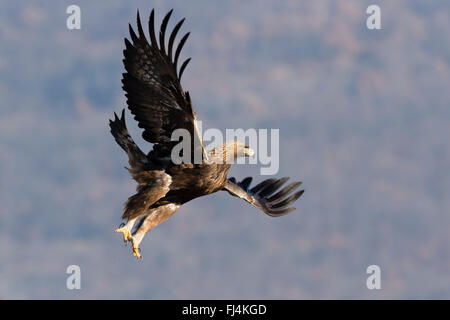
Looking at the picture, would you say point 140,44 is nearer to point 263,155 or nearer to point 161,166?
point 161,166

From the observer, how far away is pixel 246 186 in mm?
22250

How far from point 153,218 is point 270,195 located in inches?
170

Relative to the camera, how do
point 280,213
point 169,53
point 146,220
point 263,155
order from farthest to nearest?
point 280,213, point 263,155, point 146,220, point 169,53

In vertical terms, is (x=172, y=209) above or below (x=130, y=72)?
below

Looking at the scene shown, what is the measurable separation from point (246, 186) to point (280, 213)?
3.02 feet

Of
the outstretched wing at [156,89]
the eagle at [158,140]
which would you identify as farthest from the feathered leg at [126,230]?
the outstretched wing at [156,89]

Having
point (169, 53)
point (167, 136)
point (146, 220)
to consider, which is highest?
point (169, 53)

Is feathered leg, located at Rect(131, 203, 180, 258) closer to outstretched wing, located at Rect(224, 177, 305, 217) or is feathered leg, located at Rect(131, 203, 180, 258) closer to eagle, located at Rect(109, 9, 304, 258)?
eagle, located at Rect(109, 9, 304, 258)

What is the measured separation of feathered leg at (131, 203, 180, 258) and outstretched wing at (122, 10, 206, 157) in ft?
3.72

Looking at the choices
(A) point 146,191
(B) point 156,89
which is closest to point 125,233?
(A) point 146,191

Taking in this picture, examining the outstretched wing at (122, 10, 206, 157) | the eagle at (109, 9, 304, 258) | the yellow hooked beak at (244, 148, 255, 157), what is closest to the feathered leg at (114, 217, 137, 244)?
the eagle at (109, 9, 304, 258)

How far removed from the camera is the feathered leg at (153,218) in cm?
1849

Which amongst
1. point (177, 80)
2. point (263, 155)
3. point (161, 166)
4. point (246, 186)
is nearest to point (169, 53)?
point (177, 80)

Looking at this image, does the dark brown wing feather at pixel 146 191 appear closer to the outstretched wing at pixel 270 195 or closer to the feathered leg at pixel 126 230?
the feathered leg at pixel 126 230
